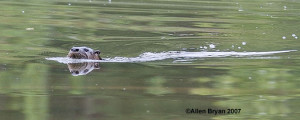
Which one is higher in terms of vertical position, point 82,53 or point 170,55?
point 82,53

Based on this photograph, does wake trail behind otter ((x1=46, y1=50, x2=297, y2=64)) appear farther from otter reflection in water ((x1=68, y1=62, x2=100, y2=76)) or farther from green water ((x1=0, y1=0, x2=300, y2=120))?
otter reflection in water ((x1=68, y1=62, x2=100, y2=76))

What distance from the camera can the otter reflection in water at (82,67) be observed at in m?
8.48

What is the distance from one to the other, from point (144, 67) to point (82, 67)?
0.77 meters

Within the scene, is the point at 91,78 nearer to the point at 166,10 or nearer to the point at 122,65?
the point at 122,65

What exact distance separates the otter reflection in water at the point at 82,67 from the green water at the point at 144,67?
0.34ft

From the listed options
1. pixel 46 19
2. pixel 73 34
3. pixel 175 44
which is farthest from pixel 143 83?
pixel 46 19

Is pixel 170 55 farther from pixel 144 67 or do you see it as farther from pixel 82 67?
pixel 82 67

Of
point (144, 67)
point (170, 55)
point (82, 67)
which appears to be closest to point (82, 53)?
point (82, 67)

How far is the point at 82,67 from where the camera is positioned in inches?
350

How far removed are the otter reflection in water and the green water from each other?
0.34ft

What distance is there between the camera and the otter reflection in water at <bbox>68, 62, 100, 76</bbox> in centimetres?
848

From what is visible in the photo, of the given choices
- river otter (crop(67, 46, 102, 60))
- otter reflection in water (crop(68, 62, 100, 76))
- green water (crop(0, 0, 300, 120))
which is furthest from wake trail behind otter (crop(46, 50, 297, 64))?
otter reflection in water (crop(68, 62, 100, 76))

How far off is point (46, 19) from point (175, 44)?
3.99m

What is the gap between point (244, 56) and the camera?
35.0 feet
